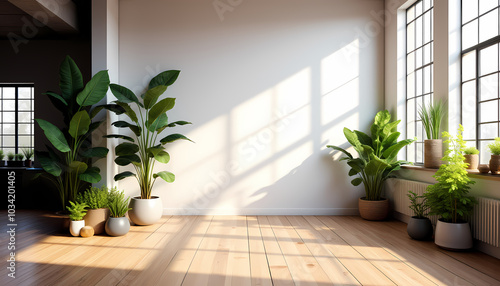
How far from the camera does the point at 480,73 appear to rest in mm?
3293

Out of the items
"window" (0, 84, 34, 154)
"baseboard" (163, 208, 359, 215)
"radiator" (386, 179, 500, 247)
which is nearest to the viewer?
"radiator" (386, 179, 500, 247)

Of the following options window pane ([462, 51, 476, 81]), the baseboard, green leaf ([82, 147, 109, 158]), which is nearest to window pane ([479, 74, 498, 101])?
window pane ([462, 51, 476, 81])

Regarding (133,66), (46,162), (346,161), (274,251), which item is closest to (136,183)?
(46,162)

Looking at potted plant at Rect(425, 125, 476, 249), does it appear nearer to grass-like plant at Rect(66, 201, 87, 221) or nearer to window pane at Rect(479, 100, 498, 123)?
window pane at Rect(479, 100, 498, 123)

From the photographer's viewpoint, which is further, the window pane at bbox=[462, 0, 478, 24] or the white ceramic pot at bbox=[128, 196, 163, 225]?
the white ceramic pot at bbox=[128, 196, 163, 225]

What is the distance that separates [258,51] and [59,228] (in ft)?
10.8

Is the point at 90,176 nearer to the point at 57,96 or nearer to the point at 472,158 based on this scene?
the point at 57,96

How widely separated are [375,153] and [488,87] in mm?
1451

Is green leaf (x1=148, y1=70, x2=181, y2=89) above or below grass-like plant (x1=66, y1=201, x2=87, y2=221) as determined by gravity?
above

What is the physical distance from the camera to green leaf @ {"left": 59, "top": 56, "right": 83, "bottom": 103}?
149 inches

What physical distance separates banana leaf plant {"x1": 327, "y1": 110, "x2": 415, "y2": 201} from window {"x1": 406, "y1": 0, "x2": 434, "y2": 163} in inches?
9.3

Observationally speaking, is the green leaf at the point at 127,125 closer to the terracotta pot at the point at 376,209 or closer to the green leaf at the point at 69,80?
the green leaf at the point at 69,80

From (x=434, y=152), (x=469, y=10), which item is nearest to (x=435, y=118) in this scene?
(x=434, y=152)

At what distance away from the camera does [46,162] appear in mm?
3521
